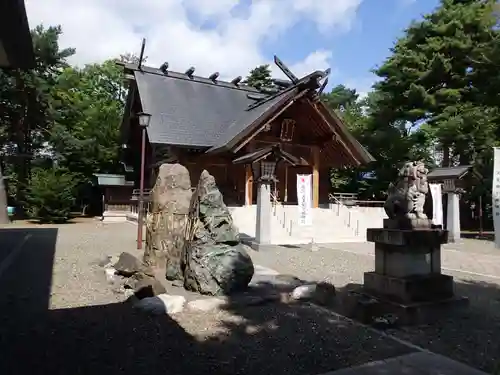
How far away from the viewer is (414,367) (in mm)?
3248

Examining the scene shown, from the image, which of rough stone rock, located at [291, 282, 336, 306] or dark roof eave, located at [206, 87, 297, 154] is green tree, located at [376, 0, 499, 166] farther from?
rough stone rock, located at [291, 282, 336, 306]

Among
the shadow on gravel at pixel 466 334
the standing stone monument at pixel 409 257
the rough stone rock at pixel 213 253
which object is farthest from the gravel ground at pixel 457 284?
the rough stone rock at pixel 213 253

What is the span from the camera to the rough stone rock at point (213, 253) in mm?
5793

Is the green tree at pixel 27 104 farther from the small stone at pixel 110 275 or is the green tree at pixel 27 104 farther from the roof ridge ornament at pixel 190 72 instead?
the small stone at pixel 110 275

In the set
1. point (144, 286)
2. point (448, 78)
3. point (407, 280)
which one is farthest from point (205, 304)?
point (448, 78)

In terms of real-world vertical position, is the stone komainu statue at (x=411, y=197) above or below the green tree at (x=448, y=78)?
below

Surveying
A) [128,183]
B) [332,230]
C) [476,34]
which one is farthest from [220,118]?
[476,34]

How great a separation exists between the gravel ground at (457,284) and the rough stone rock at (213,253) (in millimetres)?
1851

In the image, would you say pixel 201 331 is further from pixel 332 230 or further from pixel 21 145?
pixel 21 145

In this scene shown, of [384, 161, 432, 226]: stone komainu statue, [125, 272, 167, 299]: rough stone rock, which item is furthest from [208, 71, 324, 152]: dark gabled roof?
[384, 161, 432, 226]: stone komainu statue

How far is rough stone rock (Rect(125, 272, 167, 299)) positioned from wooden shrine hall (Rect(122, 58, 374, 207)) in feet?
35.1

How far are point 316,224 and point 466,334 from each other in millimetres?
11059

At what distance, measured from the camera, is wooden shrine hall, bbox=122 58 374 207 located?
1739 cm

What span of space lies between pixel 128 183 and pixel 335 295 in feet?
69.2
